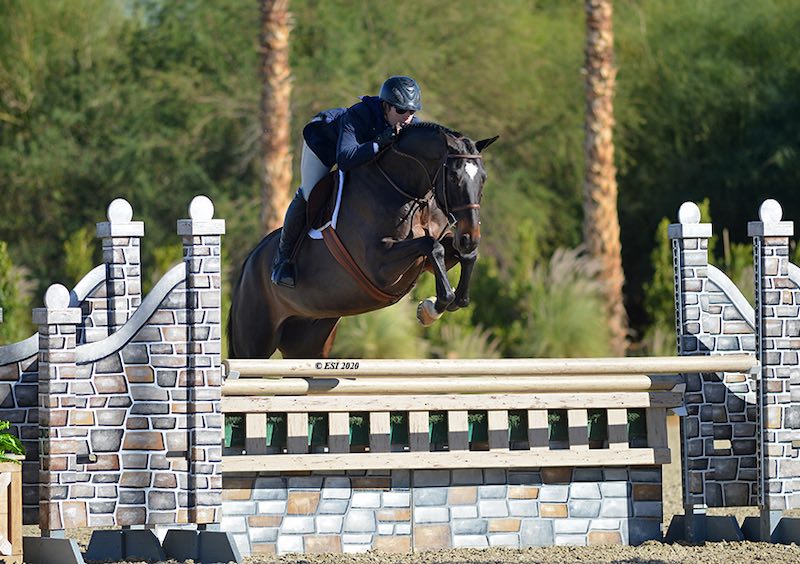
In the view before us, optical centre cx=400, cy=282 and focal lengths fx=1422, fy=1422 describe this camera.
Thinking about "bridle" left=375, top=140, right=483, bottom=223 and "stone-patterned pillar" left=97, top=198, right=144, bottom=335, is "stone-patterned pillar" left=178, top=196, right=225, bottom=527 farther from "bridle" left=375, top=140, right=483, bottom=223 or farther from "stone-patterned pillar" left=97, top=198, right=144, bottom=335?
"bridle" left=375, top=140, right=483, bottom=223

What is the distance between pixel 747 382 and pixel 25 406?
3211mm

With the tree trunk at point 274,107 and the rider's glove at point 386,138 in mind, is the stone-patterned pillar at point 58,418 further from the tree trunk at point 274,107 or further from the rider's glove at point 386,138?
the tree trunk at point 274,107

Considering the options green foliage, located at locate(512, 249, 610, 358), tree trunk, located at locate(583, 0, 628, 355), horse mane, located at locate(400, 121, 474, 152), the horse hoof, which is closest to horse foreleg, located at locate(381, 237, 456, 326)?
the horse hoof

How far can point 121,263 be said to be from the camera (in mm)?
6324

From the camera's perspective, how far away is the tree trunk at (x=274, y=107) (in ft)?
44.5

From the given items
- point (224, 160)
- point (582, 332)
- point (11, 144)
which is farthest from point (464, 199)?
point (11, 144)

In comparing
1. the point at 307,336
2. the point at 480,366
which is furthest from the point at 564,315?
the point at 480,366

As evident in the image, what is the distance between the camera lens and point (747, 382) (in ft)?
21.4

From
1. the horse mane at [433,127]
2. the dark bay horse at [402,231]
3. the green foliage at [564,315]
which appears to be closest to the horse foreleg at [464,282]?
the dark bay horse at [402,231]

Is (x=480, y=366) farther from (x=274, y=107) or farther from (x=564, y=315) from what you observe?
(x=274, y=107)

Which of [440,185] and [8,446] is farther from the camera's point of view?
[440,185]

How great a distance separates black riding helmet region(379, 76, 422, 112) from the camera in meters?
6.70

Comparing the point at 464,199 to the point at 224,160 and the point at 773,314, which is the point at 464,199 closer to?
the point at 773,314

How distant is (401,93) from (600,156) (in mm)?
7896
